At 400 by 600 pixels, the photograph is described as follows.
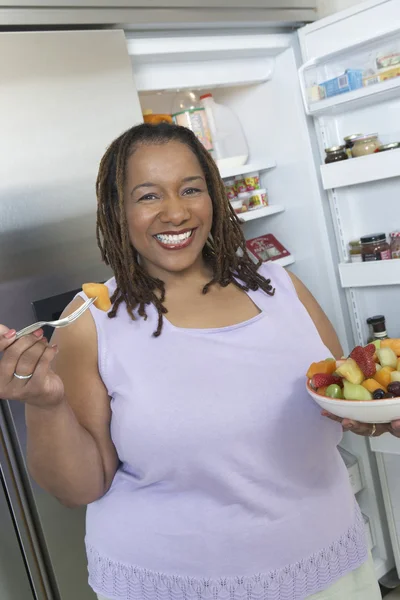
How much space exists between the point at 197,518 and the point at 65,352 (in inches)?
14.3

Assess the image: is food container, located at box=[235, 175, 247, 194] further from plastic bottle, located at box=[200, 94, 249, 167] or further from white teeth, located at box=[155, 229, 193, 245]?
white teeth, located at box=[155, 229, 193, 245]

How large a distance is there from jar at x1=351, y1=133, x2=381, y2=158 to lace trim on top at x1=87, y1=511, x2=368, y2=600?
111 cm

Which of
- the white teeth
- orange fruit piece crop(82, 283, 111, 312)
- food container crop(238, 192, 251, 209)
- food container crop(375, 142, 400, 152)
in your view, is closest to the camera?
orange fruit piece crop(82, 283, 111, 312)

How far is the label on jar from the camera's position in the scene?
1.90 m

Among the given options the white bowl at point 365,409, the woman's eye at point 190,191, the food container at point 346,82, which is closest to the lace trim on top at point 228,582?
the white bowl at point 365,409

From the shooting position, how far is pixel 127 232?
1.23 meters

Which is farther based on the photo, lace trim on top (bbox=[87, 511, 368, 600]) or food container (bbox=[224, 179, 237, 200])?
food container (bbox=[224, 179, 237, 200])

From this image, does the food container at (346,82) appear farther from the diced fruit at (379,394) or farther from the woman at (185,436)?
the diced fruit at (379,394)

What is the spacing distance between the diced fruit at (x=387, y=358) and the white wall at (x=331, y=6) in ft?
4.37

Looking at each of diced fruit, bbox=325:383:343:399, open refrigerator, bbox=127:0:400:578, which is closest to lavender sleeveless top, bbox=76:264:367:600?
diced fruit, bbox=325:383:343:399

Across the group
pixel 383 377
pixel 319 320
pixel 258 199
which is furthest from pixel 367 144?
pixel 383 377

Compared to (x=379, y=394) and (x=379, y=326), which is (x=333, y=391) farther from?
(x=379, y=326)

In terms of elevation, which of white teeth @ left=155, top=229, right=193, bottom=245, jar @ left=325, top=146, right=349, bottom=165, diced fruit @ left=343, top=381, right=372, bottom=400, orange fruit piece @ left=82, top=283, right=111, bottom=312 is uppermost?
jar @ left=325, top=146, right=349, bottom=165

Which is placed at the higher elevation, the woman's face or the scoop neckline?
the woman's face
